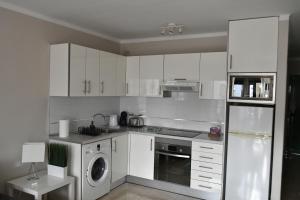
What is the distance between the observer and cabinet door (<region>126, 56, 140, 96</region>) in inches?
165

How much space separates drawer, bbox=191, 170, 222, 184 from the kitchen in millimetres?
14

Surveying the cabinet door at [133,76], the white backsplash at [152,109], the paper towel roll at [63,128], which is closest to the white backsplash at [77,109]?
the white backsplash at [152,109]

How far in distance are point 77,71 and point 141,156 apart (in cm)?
163

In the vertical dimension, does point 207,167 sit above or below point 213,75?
below

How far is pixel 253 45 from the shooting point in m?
3.01

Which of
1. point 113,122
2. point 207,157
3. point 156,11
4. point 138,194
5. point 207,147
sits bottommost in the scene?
point 138,194

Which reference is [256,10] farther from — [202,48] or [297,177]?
[297,177]

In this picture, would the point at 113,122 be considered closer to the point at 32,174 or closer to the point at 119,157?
the point at 119,157

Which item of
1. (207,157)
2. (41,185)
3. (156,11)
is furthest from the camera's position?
(207,157)

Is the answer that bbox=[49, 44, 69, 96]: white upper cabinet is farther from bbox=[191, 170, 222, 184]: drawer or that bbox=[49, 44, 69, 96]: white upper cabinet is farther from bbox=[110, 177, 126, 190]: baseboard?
bbox=[191, 170, 222, 184]: drawer

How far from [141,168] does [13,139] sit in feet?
6.15

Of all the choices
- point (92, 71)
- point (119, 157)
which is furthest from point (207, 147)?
point (92, 71)

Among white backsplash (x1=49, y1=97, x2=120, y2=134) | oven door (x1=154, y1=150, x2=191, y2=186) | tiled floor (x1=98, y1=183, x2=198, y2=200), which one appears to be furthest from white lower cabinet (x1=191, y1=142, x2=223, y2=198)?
white backsplash (x1=49, y1=97, x2=120, y2=134)

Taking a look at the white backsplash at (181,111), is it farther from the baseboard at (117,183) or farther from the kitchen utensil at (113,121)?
the baseboard at (117,183)
